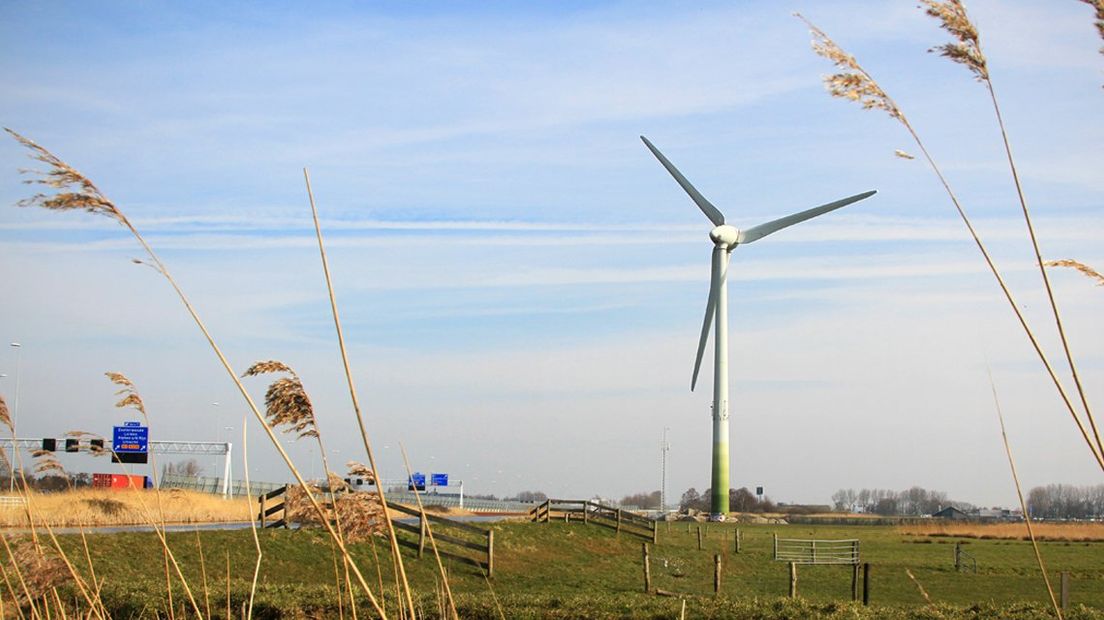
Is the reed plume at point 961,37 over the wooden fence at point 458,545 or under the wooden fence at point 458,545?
over

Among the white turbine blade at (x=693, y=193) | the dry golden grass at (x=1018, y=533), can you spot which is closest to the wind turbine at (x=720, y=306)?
the white turbine blade at (x=693, y=193)

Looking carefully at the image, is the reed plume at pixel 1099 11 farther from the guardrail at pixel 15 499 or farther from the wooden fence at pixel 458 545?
the wooden fence at pixel 458 545

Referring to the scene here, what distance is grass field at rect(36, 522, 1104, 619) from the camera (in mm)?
16281

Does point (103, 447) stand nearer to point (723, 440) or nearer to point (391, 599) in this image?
point (391, 599)

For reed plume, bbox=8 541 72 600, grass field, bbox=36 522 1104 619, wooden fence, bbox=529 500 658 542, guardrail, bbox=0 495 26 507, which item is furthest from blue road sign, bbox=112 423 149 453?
reed plume, bbox=8 541 72 600

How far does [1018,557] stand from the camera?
4744cm

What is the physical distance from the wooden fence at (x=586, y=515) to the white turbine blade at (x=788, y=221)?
2045 centimetres

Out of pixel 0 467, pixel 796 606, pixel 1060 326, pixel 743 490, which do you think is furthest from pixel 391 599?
pixel 743 490

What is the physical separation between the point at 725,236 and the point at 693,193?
5553 mm

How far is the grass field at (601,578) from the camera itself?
16.3 metres

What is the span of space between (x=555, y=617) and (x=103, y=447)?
11.1 meters

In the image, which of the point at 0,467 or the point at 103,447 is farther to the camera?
the point at 0,467

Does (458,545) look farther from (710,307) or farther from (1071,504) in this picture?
(1071,504)

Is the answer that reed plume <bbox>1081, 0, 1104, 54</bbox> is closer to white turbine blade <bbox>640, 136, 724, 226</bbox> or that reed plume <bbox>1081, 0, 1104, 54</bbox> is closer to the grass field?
the grass field
